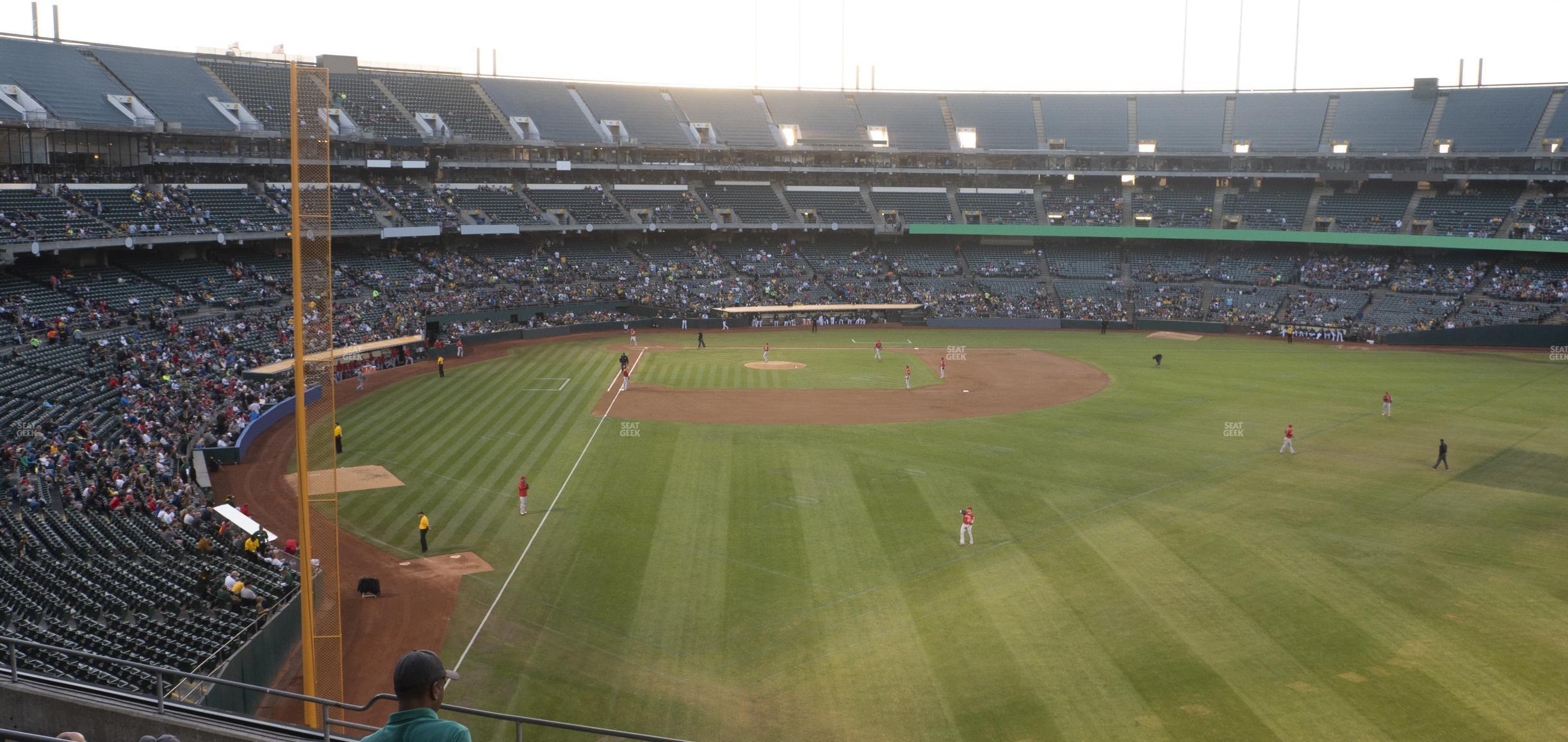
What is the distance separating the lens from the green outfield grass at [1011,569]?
17453 millimetres

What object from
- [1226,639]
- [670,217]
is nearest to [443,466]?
[1226,639]

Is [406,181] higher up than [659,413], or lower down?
higher up

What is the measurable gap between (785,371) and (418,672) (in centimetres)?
4952

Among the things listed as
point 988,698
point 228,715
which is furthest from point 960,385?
point 228,715

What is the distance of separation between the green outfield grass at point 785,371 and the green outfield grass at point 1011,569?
349 inches

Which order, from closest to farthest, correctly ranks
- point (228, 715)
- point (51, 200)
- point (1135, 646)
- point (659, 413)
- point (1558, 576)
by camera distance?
point (228, 715) → point (1135, 646) → point (1558, 576) → point (659, 413) → point (51, 200)

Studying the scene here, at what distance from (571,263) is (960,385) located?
126ft

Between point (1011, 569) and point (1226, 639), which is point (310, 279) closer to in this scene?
point (1011, 569)

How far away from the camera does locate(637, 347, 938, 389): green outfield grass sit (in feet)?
165

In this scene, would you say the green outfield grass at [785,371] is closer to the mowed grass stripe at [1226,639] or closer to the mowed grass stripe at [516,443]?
the mowed grass stripe at [516,443]

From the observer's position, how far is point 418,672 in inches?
191

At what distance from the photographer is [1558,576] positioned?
75.4 feet

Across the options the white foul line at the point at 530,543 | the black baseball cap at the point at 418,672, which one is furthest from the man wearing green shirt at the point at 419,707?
the white foul line at the point at 530,543

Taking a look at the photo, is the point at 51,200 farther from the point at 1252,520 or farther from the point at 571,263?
the point at 1252,520
